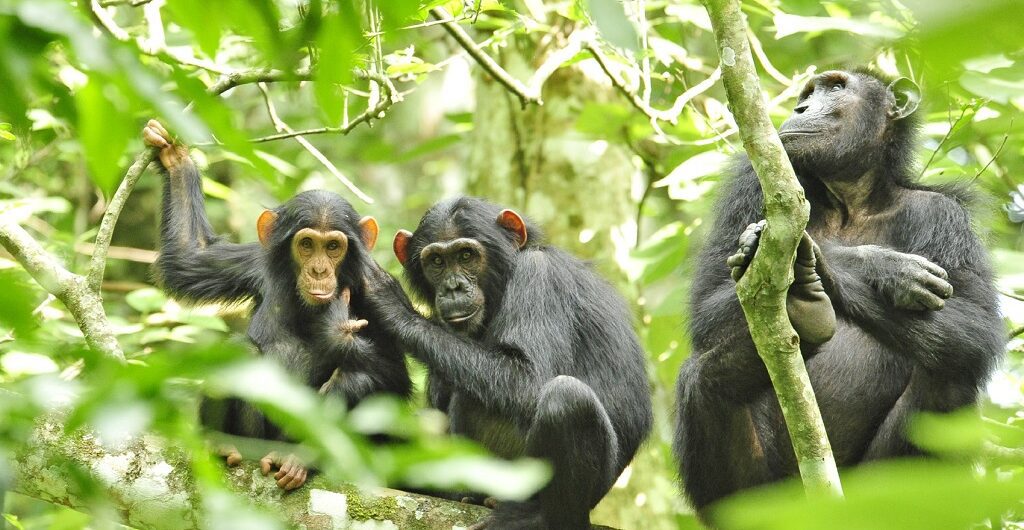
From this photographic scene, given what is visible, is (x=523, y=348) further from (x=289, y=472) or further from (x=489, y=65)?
(x=489, y=65)

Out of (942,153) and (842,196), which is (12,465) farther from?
(942,153)

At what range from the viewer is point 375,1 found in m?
1.19

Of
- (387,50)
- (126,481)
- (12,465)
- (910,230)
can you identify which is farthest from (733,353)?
(387,50)

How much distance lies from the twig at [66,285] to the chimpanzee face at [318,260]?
1.23m

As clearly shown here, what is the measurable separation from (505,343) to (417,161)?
11271 millimetres

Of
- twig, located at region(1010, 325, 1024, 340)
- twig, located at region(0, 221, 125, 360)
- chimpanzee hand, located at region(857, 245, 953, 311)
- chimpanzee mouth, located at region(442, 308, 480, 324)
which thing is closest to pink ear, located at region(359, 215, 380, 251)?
chimpanzee mouth, located at region(442, 308, 480, 324)

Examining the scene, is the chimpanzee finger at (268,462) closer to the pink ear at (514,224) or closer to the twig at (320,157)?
the twig at (320,157)

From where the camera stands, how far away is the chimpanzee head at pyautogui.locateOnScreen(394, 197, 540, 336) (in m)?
5.68

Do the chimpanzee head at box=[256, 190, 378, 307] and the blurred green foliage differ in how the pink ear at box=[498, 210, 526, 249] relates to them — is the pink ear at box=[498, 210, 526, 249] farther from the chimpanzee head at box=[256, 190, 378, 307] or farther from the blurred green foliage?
the blurred green foliage

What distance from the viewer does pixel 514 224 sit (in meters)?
6.02

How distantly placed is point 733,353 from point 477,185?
3.79 m

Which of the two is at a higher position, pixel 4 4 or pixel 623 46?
pixel 4 4

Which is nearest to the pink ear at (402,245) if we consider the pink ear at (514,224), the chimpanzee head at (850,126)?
the pink ear at (514,224)

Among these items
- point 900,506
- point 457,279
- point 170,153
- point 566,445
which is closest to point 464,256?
point 457,279
